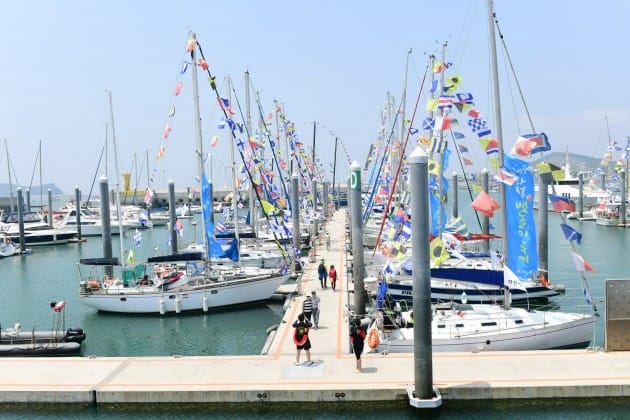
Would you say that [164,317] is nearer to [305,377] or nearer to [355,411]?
[305,377]

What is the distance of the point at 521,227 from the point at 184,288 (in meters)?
15.9

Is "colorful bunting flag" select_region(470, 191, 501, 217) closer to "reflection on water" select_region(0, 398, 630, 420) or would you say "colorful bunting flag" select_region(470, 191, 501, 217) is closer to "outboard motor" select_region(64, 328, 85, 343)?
"reflection on water" select_region(0, 398, 630, 420)

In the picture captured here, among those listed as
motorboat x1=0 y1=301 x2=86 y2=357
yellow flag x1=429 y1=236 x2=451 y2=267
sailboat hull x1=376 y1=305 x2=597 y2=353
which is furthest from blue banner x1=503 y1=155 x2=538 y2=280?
motorboat x1=0 y1=301 x2=86 y2=357

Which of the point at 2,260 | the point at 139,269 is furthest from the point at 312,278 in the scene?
the point at 2,260

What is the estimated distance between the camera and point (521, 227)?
68.6ft

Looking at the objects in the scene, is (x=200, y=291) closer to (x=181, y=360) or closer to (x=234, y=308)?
(x=234, y=308)

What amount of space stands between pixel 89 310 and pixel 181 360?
1621cm

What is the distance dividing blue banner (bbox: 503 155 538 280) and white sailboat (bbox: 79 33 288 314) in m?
12.8

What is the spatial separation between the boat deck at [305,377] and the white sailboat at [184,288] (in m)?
11.1

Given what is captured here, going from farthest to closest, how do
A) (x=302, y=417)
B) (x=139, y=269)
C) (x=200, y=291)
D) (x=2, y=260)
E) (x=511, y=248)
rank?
(x=2, y=260), (x=139, y=269), (x=200, y=291), (x=511, y=248), (x=302, y=417)

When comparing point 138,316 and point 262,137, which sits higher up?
point 262,137

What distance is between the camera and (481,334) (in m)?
19.6

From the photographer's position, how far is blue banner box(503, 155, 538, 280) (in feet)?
67.9

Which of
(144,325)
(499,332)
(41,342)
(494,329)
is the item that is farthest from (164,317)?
(499,332)
